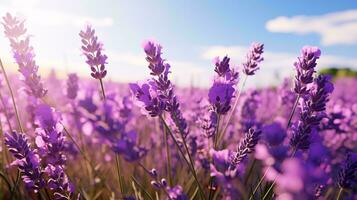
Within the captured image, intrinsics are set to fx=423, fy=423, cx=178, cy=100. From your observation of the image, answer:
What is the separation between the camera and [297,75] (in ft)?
5.86

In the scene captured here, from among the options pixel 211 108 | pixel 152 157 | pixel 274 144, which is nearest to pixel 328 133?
pixel 152 157

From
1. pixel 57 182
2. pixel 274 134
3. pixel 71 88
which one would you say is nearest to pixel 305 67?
pixel 274 134

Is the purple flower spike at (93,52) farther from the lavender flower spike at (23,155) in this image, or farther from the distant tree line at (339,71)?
the distant tree line at (339,71)

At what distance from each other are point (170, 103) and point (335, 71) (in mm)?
27860

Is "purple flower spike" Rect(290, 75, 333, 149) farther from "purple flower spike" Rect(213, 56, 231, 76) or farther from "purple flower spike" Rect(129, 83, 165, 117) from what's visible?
"purple flower spike" Rect(129, 83, 165, 117)

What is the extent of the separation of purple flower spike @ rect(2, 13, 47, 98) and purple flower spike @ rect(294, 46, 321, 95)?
3.56 ft

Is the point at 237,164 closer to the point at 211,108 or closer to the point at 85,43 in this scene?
the point at 211,108

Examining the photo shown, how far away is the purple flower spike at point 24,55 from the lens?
1814 mm

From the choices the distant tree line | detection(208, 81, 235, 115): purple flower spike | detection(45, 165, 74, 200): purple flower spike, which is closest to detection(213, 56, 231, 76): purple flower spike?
detection(208, 81, 235, 115): purple flower spike

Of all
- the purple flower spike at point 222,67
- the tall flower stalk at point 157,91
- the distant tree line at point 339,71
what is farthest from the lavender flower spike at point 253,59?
the distant tree line at point 339,71

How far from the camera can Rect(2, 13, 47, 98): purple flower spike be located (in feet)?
5.95

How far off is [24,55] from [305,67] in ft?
3.90

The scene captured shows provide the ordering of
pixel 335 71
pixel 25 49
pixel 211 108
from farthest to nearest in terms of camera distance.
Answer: pixel 335 71
pixel 25 49
pixel 211 108

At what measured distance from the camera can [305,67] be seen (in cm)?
173
